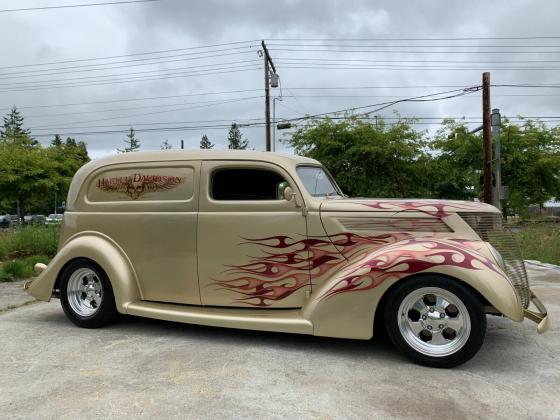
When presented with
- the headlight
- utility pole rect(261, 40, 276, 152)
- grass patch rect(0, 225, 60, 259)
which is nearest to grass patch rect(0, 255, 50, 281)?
Result: grass patch rect(0, 225, 60, 259)

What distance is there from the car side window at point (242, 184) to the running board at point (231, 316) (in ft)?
3.57

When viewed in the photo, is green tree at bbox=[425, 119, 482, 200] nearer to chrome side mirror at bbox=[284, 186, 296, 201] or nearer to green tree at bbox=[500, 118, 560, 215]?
green tree at bbox=[500, 118, 560, 215]

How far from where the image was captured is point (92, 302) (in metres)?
5.32

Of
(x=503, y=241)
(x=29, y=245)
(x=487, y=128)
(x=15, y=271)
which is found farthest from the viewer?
(x=487, y=128)

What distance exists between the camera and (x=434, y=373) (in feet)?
12.5

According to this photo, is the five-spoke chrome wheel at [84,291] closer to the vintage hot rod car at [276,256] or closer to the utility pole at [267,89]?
the vintage hot rod car at [276,256]

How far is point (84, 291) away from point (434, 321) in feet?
11.9

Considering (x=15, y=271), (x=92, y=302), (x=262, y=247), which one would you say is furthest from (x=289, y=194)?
(x=15, y=271)

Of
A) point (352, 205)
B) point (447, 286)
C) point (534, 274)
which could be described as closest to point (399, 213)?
point (352, 205)

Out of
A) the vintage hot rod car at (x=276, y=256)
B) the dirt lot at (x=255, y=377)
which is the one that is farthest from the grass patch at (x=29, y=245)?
the dirt lot at (x=255, y=377)

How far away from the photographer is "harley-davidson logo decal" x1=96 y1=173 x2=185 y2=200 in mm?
4984

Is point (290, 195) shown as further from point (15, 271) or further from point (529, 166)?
point (529, 166)

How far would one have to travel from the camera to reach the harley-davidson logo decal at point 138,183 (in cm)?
498

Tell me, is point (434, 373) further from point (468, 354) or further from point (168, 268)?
point (168, 268)
